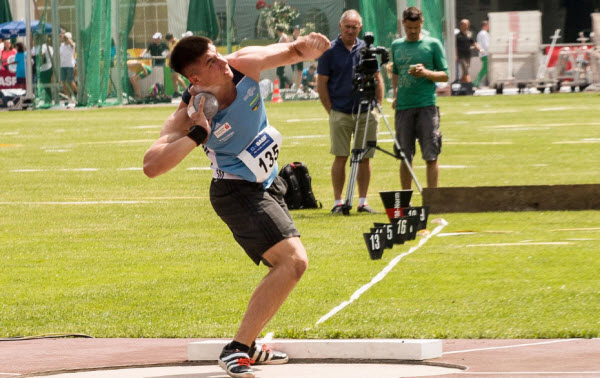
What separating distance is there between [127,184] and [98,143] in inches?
295

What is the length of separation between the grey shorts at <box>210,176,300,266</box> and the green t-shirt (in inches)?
277

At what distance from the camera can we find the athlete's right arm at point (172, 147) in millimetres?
6324

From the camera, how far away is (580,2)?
169 ft

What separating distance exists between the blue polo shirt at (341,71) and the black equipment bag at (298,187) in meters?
0.81

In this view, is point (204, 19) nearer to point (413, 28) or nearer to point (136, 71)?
point (136, 71)

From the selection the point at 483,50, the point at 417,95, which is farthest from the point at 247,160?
the point at 483,50

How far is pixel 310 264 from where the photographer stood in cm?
1052

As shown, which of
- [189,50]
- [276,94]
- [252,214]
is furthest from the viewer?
[276,94]

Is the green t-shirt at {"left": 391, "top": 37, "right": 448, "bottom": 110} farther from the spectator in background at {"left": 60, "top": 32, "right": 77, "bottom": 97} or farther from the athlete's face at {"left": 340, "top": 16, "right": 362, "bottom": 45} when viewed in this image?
the spectator in background at {"left": 60, "top": 32, "right": 77, "bottom": 97}

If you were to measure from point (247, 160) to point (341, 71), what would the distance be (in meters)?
7.47

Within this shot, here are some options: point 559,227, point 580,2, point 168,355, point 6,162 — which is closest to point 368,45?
point 559,227

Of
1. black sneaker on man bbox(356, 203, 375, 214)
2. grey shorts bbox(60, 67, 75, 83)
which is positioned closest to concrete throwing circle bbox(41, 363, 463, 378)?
black sneaker on man bbox(356, 203, 375, 214)

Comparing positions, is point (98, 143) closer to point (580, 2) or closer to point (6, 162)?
point (6, 162)

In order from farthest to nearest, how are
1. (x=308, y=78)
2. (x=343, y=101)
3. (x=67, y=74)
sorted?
1. (x=67, y=74)
2. (x=308, y=78)
3. (x=343, y=101)
